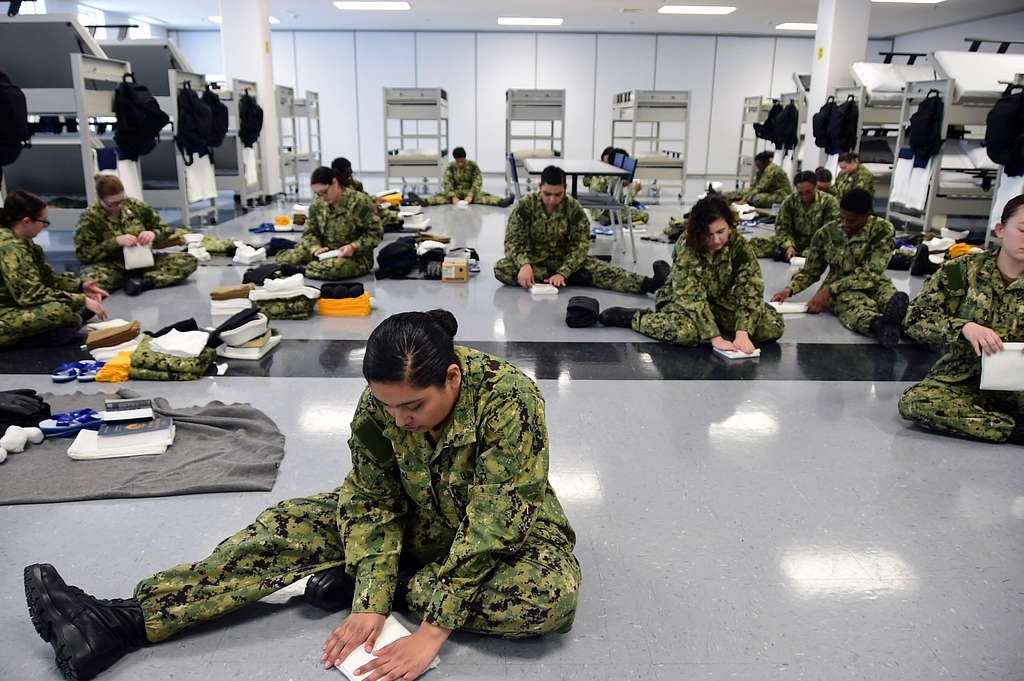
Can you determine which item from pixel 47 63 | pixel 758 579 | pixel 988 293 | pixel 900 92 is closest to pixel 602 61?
pixel 900 92

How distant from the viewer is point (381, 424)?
6.00ft

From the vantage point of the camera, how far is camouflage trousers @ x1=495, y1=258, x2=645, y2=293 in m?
6.07

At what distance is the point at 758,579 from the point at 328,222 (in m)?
4.96

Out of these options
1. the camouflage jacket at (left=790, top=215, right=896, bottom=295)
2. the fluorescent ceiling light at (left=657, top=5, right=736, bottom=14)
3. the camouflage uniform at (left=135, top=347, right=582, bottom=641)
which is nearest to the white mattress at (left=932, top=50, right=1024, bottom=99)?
the camouflage jacket at (left=790, top=215, right=896, bottom=295)

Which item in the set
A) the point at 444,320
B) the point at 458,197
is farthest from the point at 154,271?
the point at 458,197

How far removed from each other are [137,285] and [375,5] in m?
9.27

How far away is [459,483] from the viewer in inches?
72.1

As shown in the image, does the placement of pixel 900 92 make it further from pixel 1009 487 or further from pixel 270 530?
pixel 270 530

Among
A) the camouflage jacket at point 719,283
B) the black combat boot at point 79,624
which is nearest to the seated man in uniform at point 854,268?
the camouflage jacket at point 719,283

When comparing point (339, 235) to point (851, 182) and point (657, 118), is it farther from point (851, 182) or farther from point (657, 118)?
point (657, 118)

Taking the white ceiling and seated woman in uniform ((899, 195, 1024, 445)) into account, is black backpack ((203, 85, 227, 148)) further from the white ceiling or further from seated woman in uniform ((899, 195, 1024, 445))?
seated woman in uniform ((899, 195, 1024, 445))

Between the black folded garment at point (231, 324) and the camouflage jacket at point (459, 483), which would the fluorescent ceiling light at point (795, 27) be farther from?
the camouflage jacket at point (459, 483)

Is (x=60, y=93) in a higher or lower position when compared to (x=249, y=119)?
higher

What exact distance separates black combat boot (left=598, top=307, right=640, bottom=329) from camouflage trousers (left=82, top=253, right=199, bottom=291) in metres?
3.49
